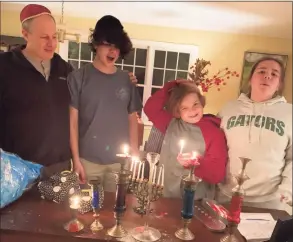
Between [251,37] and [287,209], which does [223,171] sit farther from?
[251,37]

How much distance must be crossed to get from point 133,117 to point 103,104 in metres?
0.11

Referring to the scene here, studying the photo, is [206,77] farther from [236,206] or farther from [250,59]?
[236,206]

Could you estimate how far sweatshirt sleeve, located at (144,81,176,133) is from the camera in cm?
102

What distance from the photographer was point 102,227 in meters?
0.79

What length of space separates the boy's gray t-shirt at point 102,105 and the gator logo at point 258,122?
31cm

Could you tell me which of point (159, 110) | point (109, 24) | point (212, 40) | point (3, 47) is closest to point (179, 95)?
point (159, 110)

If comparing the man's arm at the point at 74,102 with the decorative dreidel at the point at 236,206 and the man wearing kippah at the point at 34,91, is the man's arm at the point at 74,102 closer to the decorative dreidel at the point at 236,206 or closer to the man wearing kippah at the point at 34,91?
the man wearing kippah at the point at 34,91

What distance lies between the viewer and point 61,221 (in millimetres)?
801

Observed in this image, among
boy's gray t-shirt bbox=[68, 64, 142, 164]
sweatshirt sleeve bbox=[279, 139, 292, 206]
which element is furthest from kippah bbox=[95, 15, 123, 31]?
sweatshirt sleeve bbox=[279, 139, 292, 206]

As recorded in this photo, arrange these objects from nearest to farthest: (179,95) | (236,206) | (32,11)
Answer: (236,206), (32,11), (179,95)

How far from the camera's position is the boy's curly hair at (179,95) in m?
0.99

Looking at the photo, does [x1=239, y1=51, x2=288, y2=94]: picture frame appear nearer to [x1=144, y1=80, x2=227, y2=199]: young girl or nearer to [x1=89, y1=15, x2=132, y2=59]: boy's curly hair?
[x1=144, y1=80, x2=227, y2=199]: young girl

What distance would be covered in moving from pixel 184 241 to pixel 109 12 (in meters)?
0.71

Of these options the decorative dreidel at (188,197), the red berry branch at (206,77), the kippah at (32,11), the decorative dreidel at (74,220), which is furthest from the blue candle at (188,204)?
the kippah at (32,11)
